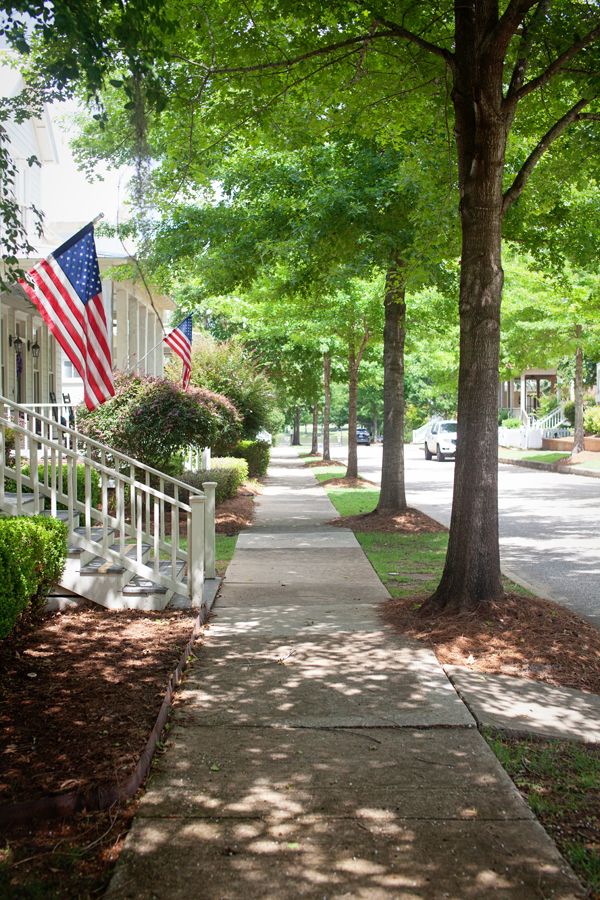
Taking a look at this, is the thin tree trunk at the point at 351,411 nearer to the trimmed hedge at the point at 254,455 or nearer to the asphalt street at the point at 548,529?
the asphalt street at the point at 548,529

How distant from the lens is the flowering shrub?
577 inches

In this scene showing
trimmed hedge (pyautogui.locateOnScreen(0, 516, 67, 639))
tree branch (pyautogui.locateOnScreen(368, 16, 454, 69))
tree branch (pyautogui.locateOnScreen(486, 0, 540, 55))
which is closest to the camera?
trimmed hedge (pyautogui.locateOnScreen(0, 516, 67, 639))

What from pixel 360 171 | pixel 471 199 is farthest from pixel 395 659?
pixel 360 171

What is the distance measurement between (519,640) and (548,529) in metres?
8.44

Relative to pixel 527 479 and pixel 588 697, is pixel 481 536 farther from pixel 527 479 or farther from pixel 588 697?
pixel 527 479

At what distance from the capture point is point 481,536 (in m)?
7.64

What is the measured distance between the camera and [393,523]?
49.3ft

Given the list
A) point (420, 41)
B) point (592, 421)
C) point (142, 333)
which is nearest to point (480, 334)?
Answer: point (420, 41)

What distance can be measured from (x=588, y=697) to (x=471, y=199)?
445cm

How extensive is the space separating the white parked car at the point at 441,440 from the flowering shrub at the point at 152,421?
82.7 ft

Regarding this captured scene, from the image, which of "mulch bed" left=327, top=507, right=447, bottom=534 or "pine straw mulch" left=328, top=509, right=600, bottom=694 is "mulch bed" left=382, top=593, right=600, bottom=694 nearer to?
"pine straw mulch" left=328, top=509, right=600, bottom=694

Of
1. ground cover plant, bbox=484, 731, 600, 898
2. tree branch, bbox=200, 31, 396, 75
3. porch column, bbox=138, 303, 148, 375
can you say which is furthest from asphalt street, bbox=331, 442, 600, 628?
porch column, bbox=138, 303, 148, 375

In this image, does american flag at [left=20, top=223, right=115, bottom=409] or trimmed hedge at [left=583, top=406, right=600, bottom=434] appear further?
trimmed hedge at [left=583, top=406, right=600, bottom=434]

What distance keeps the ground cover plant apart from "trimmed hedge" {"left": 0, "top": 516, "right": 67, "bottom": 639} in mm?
3412
